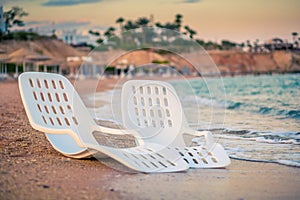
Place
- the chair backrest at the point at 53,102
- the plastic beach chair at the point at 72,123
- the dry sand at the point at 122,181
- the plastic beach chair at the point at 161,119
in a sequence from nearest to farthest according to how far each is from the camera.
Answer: the dry sand at the point at 122,181, the plastic beach chair at the point at 72,123, the chair backrest at the point at 53,102, the plastic beach chair at the point at 161,119

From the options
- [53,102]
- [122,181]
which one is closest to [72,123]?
[53,102]

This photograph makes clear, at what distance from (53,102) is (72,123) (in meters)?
0.28

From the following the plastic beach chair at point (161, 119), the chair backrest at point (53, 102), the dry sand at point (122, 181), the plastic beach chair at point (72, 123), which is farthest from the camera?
the plastic beach chair at point (161, 119)

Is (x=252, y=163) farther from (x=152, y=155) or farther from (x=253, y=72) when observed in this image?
(x=253, y=72)

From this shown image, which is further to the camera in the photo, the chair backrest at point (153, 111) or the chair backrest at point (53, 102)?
the chair backrest at point (153, 111)

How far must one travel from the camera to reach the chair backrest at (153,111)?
5.40 meters

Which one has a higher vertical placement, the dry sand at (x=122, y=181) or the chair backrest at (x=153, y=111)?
the chair backrest at (x=153, y=111)

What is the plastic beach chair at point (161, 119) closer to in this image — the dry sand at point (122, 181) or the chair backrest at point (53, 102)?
the dry sand at point (122, 181)

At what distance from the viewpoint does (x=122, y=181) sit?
4281 millimetres

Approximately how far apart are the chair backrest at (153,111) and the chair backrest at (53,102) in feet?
1.62

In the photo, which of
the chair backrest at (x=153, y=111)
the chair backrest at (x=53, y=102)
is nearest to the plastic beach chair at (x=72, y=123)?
the chair backrest at (x=53, y=102)

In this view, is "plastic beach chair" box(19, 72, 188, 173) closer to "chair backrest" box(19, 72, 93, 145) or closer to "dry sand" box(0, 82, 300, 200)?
"chair backrest" box(19, 72, 93, 145)

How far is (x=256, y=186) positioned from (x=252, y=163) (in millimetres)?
1220

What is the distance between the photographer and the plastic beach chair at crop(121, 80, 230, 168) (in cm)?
527
